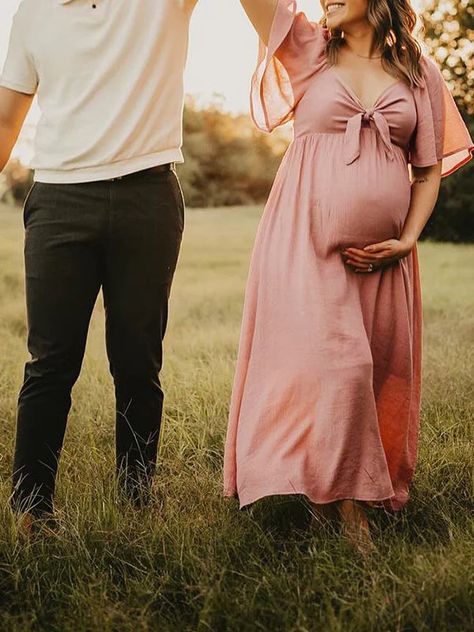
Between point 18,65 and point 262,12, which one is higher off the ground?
point 262,12

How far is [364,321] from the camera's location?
9.51 ft

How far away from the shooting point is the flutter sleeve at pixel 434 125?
2918mm

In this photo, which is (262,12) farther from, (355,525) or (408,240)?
(355,525)

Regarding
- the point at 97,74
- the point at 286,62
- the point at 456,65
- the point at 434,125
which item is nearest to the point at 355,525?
the point at 434,125

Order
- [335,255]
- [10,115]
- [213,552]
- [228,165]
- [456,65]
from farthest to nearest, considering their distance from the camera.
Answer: [228,165] < [456,65] < [10,115] < [335,255] < [213,552]

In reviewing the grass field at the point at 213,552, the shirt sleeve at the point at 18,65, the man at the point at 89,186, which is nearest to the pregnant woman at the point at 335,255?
the grass field at the point at 213,552

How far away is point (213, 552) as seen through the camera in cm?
273

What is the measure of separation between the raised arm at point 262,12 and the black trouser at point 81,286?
1.79ft

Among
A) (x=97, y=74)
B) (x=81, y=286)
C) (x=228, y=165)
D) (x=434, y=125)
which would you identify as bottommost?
(x=228, y=165)

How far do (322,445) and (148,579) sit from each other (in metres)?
0.66

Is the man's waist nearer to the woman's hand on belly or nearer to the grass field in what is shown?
the woman's hand on belly

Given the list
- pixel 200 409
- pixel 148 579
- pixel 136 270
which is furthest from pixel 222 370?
pixel 148 579

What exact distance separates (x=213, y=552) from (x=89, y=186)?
120 cm

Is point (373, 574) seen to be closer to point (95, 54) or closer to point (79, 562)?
point (79, 562)
